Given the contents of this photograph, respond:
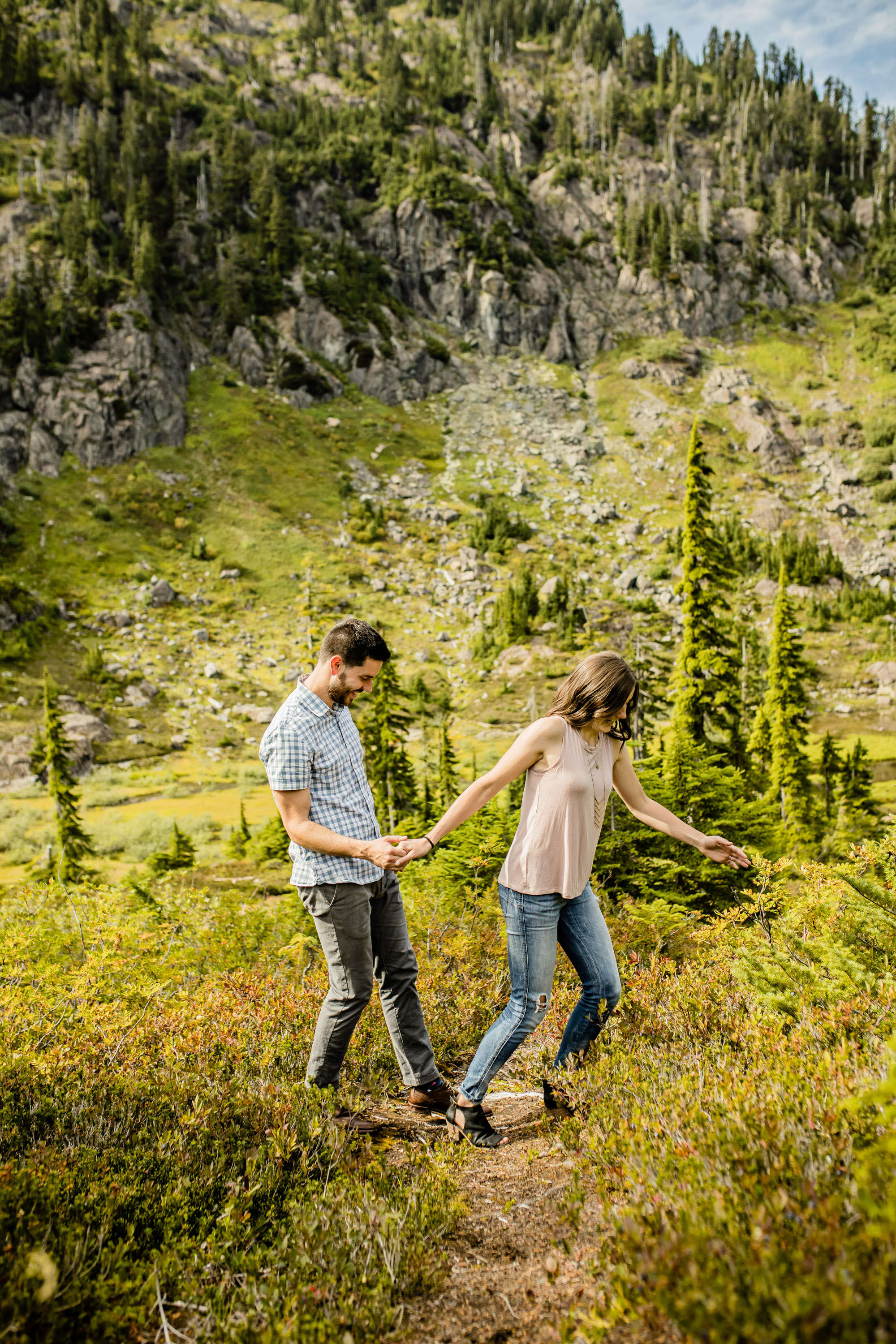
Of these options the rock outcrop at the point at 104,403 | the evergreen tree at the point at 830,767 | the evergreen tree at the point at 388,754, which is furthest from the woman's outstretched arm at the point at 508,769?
the rock outcrop at the point at 104,403

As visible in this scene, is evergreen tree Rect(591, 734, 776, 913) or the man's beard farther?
evergreen tree Rect(591, 734, 776, 913)

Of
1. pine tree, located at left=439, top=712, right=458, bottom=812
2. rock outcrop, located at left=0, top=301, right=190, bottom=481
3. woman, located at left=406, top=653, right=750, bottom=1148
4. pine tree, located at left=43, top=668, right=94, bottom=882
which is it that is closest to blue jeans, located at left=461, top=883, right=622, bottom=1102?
woman, located at left=406, top=653, right=750, bottom=1148

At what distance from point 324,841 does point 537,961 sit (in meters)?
1.44

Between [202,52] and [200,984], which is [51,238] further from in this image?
[200,984]

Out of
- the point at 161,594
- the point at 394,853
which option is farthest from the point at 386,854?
the point at 161,594

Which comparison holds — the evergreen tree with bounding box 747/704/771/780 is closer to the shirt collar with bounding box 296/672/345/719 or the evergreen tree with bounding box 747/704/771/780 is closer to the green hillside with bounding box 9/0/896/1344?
the green hillside with bounding box 9/0/896/1344

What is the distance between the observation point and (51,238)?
76562 mm

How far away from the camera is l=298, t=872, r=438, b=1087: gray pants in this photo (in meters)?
4.00

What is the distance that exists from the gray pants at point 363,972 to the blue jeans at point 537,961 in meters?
0.50

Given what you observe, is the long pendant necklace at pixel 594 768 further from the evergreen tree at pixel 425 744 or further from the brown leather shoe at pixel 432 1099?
the evergreen tree at pixel 425 744

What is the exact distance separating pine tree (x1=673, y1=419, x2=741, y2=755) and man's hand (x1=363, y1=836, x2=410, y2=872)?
14.8m

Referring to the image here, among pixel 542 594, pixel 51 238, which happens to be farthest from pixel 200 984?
pixel 51 238

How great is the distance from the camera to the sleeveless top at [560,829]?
3.83 metres

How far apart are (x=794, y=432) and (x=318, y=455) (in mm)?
63417
